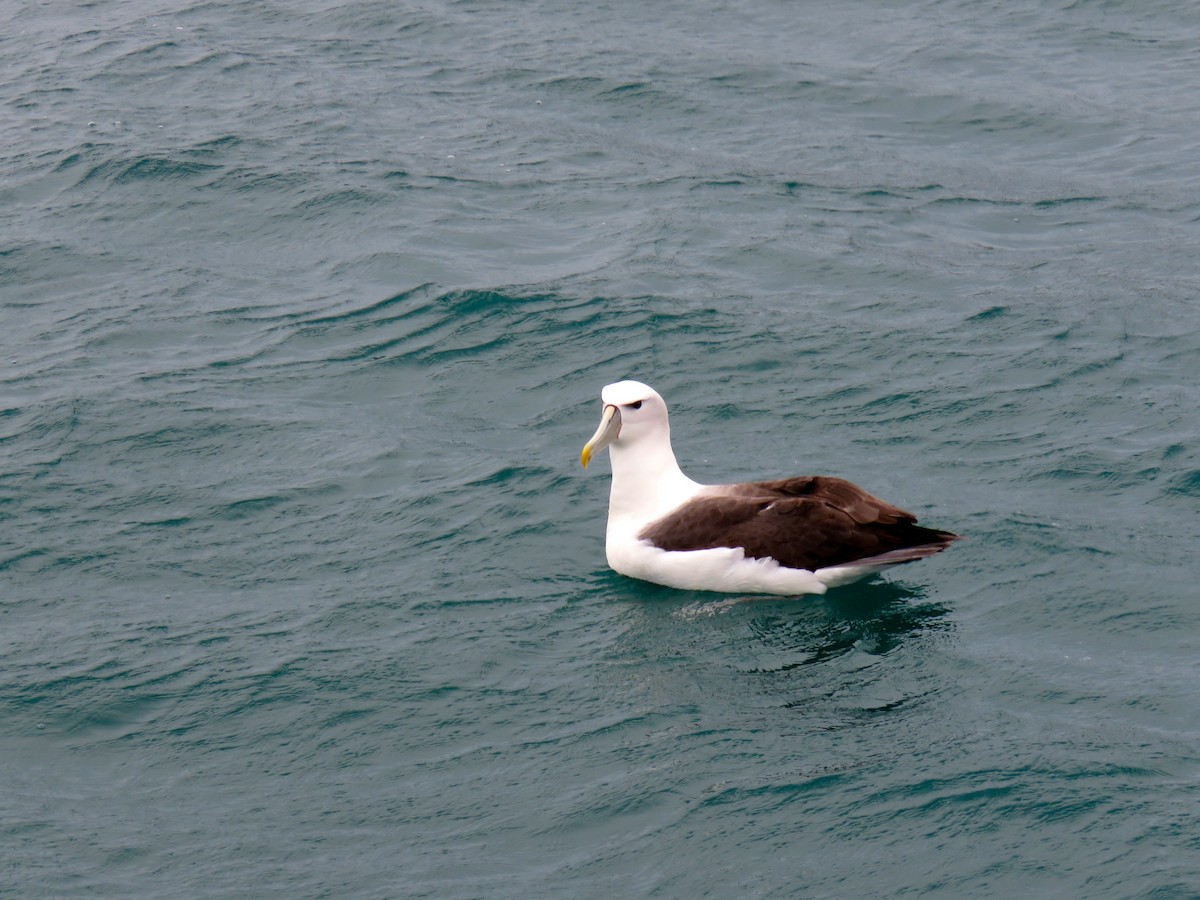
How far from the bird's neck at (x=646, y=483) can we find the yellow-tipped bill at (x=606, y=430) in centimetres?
11

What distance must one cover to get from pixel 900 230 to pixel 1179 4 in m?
9.16

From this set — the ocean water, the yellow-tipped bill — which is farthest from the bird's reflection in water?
the yellow-tipped bill

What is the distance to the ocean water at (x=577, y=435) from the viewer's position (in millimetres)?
8641

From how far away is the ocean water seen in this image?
28.3 feet

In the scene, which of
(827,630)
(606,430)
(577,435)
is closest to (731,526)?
(827,630)

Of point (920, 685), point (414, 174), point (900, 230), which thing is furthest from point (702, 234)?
point (920, 685)

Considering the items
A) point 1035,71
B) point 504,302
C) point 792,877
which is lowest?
point 792,877

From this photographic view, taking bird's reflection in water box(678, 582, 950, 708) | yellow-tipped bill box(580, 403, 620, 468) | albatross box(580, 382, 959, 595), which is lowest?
bird's reflection in water box(678, 582, 950, 708)

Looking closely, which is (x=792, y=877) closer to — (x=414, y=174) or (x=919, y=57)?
(x=414, y=174)

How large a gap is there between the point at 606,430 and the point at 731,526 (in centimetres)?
118

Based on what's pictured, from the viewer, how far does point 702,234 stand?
17203mm

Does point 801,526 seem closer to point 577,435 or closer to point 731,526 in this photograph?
point 731,526

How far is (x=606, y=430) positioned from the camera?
11469mm

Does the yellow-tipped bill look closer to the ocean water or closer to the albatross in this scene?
the albatross
